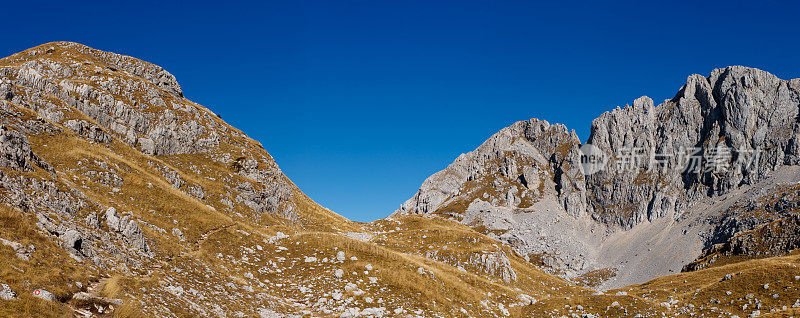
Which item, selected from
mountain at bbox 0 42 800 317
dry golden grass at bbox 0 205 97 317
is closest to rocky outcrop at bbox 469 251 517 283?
mountain at bbox 0 42 800 317

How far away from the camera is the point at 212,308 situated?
966 inches

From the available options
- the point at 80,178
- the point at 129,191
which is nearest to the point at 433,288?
the point at 129,191

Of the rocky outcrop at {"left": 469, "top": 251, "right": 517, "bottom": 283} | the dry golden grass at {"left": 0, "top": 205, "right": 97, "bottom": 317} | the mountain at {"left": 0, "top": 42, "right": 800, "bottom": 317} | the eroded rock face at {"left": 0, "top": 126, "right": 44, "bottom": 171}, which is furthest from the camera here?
the rocky outcrop at {"left": 469, "top": 251, "right": 517, "bottom": 283}

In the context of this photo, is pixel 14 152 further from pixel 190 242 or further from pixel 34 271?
pixel 34 271

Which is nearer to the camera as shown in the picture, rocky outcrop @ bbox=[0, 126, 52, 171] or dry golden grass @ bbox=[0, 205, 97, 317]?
dry golden grass @ bbox=[0, 205, 97, 317]

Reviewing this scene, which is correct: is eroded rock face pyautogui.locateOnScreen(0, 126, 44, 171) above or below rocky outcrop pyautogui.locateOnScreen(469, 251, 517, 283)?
above

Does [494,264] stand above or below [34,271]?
below

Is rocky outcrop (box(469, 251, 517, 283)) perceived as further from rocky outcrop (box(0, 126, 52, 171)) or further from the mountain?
rocky outcrop (box(0, 126, 52, 171))

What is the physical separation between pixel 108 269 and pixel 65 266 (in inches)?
132

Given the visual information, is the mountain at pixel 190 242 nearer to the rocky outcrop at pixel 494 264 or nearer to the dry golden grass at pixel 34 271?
the dry golden grass at pixel 34 271

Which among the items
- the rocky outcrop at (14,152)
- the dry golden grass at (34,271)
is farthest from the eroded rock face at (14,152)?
the dry golden grass at (34,271)

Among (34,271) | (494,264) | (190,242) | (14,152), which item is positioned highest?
(14,152)

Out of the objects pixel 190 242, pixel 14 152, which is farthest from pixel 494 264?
pixel 14 152

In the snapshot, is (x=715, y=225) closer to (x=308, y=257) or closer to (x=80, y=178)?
(x=308, y=257)
